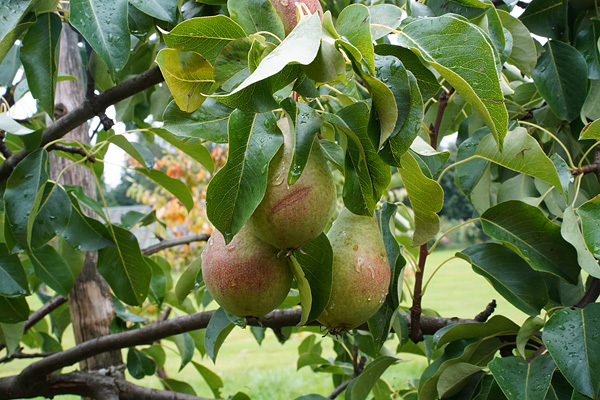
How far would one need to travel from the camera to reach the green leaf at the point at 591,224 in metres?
0.88

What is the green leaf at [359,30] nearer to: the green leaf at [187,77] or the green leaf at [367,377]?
the green leaf at [187,77]

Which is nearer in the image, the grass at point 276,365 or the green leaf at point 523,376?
the green leaf at point 523,376

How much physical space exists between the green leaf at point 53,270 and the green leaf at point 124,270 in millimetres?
103

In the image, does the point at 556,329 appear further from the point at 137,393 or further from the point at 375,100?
the point at 137,393

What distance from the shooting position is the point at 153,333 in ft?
4.48

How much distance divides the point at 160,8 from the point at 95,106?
31cm

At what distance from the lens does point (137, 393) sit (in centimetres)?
148

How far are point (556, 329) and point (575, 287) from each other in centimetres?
29

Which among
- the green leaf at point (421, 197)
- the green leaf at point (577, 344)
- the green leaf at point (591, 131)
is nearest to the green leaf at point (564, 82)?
the green leaf at point (591, 131)

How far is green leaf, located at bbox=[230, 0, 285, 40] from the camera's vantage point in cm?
69

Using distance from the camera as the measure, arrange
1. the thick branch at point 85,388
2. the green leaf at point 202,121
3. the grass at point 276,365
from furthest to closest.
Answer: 1. the grass at point 276,365
2. the thick branch at point 85,388
3. the green leaf at point 202,121

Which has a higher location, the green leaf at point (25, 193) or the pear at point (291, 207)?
the pear at point (291, 207)

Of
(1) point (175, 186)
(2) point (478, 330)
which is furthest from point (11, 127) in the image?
(2) point (478, 330)

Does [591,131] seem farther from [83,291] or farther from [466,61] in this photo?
[83,291]
